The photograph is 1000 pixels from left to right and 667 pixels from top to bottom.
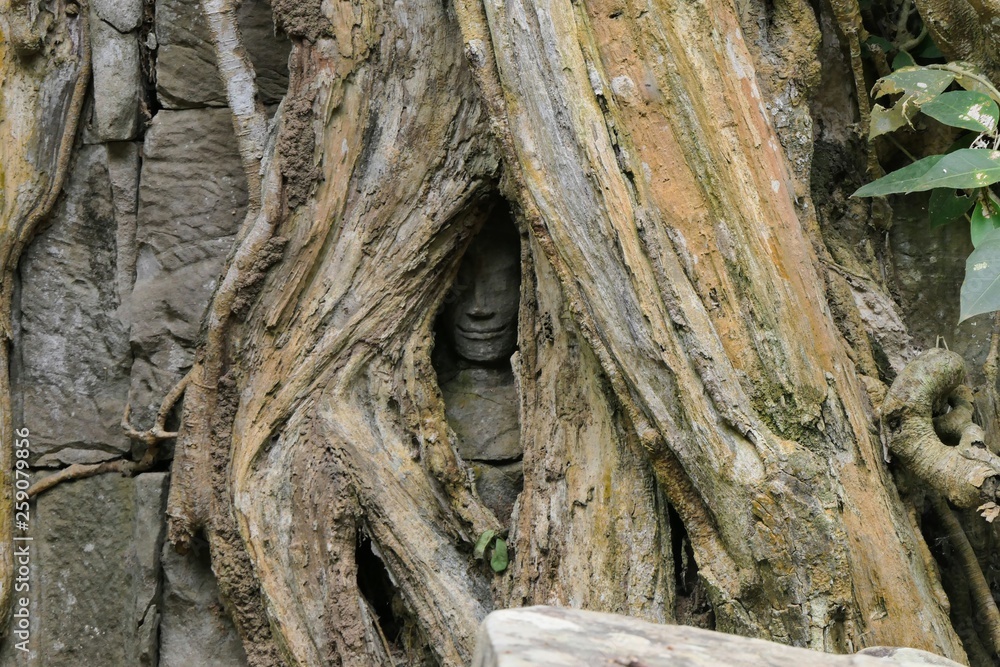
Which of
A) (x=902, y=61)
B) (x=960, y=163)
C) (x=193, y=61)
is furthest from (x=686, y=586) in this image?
(x=193, y=61)

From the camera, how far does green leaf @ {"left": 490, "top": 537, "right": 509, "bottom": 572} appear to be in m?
1.83

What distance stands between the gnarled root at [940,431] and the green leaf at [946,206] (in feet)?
1.17

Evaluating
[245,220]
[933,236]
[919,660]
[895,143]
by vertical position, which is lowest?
[919,660]

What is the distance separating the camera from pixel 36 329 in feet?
7.73

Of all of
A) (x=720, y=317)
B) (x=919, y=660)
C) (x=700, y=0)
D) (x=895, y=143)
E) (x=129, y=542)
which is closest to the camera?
(x=919, y=660)

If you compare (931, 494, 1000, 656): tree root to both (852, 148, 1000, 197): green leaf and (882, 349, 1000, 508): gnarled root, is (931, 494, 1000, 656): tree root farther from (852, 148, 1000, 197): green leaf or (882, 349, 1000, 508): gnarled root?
(852, 148, 1000, 197): green leaf

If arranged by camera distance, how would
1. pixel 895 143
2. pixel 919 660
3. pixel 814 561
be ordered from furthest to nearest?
1. pixel 895 143
2. pixel 814 561
3. pixel 919 660

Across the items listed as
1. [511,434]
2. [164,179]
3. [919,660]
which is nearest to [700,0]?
[511,434]

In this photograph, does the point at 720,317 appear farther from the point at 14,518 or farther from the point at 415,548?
the point at 14,518

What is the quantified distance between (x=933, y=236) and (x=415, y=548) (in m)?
1.36

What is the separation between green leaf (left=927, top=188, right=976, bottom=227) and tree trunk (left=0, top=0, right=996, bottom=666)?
0.20 metres

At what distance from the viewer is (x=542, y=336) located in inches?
75.4

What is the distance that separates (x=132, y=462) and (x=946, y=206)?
6.44 ft

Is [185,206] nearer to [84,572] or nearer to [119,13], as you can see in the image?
[119,13]
